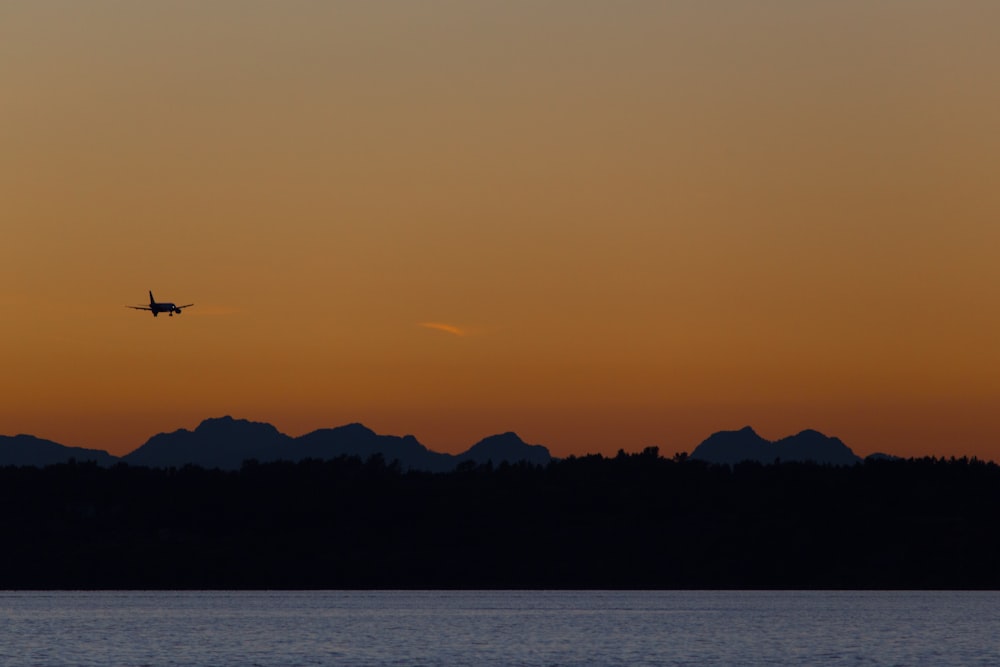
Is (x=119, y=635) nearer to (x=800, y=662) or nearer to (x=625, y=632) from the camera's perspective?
(x=625, y=632)

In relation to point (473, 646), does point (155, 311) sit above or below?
above

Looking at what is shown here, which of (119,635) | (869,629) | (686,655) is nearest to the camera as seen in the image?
(686,655)

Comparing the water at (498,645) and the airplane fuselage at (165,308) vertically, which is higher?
the airplane fuselage at (165,308)

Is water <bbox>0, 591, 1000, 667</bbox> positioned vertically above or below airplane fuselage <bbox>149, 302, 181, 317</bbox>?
below

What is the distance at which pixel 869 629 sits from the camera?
194125 millimetres

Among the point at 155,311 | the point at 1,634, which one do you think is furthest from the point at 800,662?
the point at 1,634

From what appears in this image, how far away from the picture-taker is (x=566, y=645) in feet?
539

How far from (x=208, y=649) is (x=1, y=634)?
3429 centimetres

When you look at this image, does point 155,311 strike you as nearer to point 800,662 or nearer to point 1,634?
point 1,634

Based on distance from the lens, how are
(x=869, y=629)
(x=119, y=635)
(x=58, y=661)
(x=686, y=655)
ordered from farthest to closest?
(x=869, y=629)
(x=119, y=635)
(x=686, y=655)
(x=58, y=661)

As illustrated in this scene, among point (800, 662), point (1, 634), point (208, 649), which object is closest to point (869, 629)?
point (800, 662)

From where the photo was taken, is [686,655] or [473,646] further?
[473,646]

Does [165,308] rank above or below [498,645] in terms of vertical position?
above

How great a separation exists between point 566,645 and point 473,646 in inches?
329
